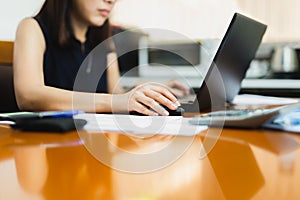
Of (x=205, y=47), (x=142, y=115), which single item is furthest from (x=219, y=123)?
(x=205, y=47)

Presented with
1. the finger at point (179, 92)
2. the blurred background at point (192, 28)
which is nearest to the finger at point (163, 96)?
the finger at point (179, 92)

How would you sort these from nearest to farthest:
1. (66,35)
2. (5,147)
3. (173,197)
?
1. (173,197)
2. (5,147)
3. (66,35)

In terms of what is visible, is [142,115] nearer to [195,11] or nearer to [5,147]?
[5,147]

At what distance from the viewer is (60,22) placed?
175cm

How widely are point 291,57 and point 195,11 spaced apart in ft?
2.30

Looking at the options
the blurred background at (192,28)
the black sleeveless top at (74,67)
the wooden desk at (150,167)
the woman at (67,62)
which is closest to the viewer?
the wooden desk at (150,167)

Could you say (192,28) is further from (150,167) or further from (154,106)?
(150,167)

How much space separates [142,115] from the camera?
0.84 metres

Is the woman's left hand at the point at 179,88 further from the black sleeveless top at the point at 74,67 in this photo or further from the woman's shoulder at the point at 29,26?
the woman's shoulder at the point at 29,26

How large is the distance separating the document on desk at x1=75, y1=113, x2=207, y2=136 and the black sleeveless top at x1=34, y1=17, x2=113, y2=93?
889mm

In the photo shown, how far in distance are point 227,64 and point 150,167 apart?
0.62 m

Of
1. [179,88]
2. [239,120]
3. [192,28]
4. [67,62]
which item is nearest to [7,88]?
[67,62]

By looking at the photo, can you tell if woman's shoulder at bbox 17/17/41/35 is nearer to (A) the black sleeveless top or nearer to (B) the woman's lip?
(A) the black sleeveless top

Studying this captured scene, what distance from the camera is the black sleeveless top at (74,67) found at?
5.50 feet
